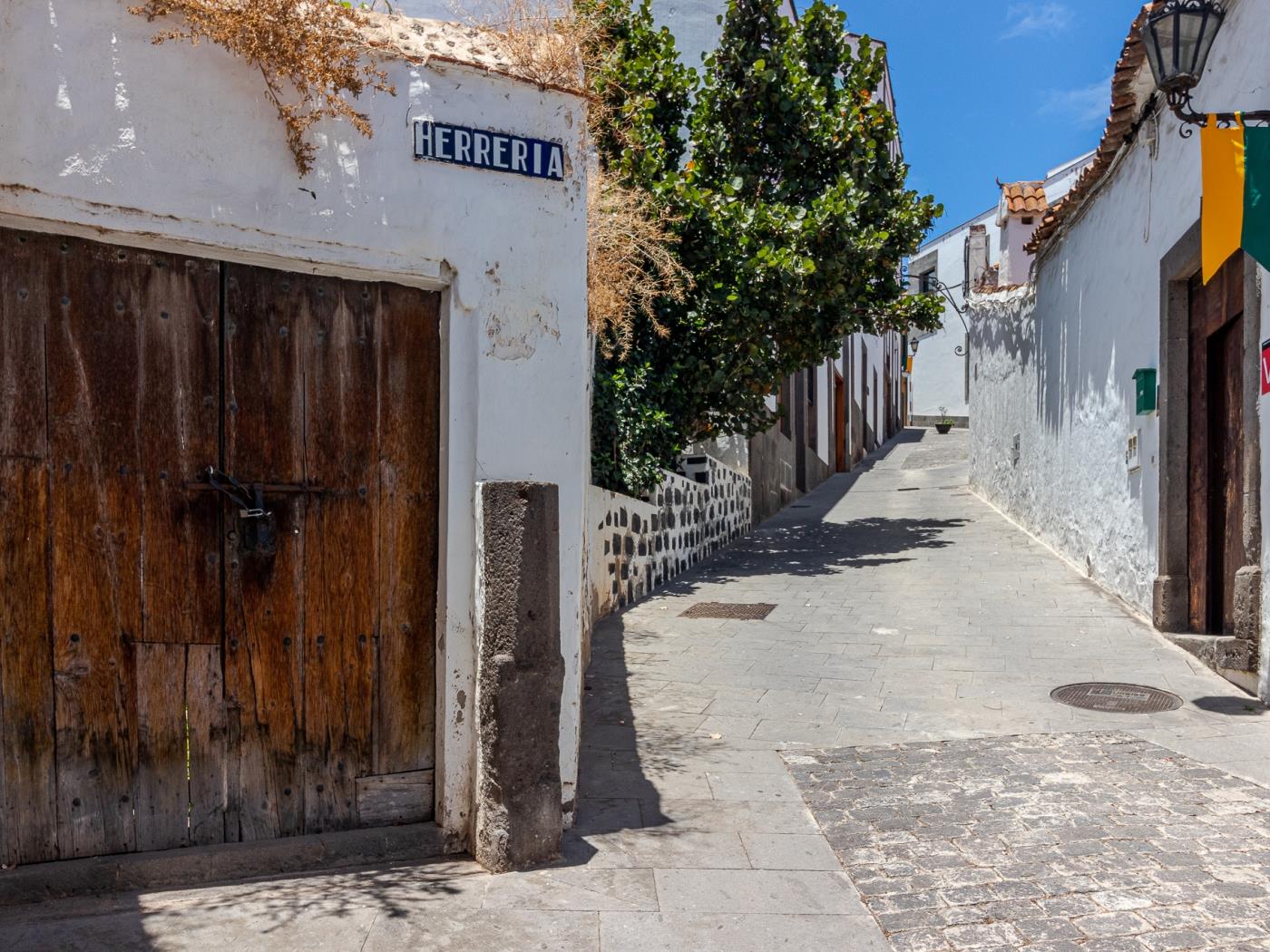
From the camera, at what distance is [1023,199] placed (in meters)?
16.8

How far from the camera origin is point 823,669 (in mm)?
6691

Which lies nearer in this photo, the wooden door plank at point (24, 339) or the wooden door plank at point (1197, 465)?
the wooden door plank at point (24, 339)

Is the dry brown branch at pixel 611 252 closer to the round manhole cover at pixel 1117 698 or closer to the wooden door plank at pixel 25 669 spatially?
the wooden door plank at pixel 25 669

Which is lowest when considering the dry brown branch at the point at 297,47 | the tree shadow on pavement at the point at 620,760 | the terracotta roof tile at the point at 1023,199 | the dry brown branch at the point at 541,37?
the tree shadow on pavement at the point at 620,760

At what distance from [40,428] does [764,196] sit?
30.5 feet

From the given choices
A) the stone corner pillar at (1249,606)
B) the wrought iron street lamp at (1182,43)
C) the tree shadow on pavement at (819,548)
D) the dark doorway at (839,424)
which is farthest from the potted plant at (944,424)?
the wrought iron street lamp at (1182,43)

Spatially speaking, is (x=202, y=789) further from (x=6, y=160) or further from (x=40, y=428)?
(x=6, y=160)

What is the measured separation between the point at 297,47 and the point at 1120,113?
6858mm

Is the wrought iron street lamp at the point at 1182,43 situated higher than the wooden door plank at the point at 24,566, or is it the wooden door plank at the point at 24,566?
the wrought iron street lamp at the point at 1182,43

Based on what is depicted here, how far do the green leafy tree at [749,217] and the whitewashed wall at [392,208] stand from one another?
219 inches

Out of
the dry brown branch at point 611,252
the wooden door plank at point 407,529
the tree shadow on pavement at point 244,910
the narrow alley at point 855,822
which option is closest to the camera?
the tree shadow on pavement at point 244,910

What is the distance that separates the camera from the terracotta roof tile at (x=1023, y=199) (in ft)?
54.7

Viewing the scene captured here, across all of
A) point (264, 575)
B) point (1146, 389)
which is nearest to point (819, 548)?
point (1146, 389)

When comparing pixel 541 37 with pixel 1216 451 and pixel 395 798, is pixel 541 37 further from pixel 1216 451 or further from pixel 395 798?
pixel 1216 451
